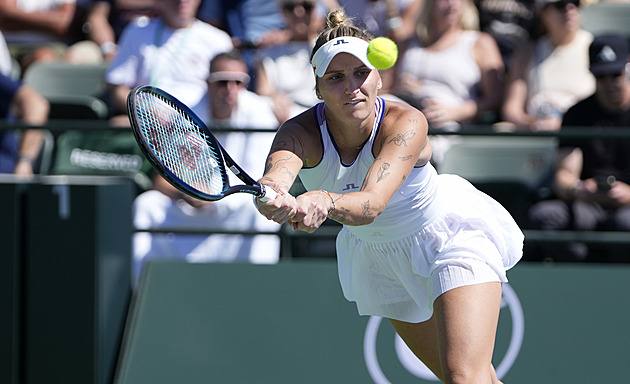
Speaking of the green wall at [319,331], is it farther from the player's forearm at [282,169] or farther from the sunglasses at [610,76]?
the player's forearm at [282,169]

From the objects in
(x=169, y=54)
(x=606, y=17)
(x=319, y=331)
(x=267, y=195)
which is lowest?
(x=319, y=331)

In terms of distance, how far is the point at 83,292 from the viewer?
4.29 meters

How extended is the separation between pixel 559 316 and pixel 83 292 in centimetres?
244

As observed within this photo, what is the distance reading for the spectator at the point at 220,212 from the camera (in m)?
4.92

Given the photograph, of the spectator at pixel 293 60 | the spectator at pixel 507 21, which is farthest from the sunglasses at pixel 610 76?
the spectator at pixel 293 60

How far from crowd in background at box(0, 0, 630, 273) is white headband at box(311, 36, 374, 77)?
204 centimetres

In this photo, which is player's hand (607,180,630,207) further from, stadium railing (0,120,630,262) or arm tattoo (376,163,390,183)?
arm tattoo (376,163,390,183)

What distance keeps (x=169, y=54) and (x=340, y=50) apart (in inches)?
124

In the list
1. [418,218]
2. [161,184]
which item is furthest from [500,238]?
[161,184]

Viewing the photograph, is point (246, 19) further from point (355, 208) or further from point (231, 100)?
point (355, 208)

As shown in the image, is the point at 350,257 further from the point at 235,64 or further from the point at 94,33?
the point at 94,33

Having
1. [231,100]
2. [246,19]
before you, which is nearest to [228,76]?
[231,100]

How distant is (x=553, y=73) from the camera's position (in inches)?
215

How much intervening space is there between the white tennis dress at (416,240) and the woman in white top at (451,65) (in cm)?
228
